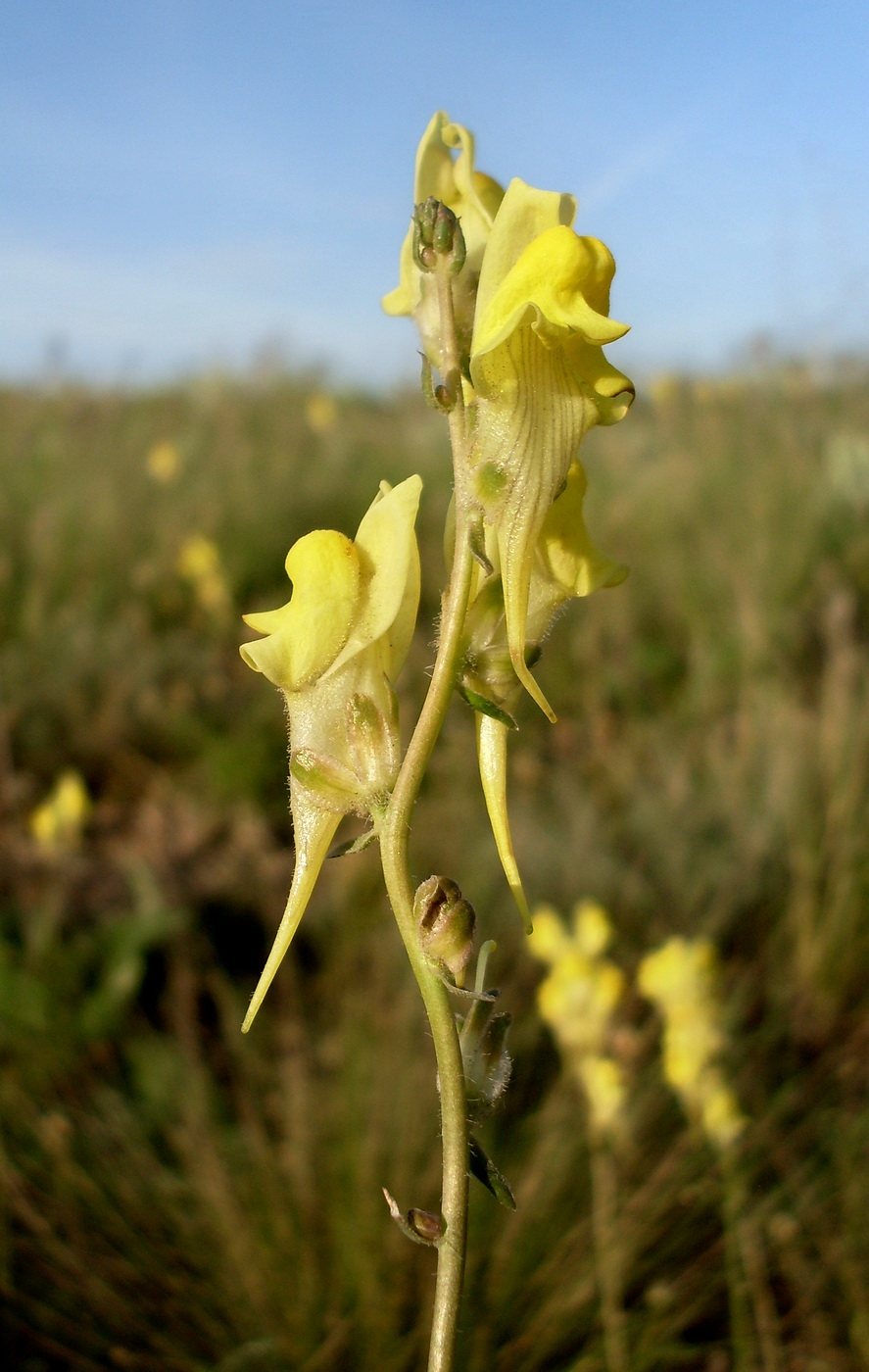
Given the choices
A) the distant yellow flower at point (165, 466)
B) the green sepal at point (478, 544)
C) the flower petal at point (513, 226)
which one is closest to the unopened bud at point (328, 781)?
the green sepal at point (478, 544)

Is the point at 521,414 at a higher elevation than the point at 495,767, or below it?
higher

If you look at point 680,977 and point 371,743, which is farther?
point 680,977

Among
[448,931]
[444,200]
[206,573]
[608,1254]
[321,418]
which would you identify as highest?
[321,418]

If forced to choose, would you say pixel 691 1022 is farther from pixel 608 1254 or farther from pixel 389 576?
pixel 389 576

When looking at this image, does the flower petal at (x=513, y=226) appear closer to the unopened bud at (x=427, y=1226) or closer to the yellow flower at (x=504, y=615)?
the yellow flower at (x=504, y=615)

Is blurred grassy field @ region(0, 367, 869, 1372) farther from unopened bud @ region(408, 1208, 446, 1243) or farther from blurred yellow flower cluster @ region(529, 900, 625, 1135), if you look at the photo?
unopened bud @ region(408, 1208, 446, 1243)

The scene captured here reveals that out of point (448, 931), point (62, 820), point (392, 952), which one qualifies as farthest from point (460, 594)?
point (62, 820)

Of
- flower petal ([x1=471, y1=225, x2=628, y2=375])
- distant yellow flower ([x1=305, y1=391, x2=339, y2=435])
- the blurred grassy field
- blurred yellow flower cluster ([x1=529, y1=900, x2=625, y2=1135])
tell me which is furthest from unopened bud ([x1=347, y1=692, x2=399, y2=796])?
distant yellow flower ([x1=305, y1=391, x2=339, y2=435])
